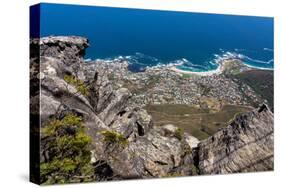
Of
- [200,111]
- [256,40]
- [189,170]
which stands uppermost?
[256,40]

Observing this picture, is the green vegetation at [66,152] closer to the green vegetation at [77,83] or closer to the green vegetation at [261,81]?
the green vegetation at [77,83]

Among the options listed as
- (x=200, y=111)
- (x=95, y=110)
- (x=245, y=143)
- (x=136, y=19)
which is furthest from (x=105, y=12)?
(x=245, y=143)

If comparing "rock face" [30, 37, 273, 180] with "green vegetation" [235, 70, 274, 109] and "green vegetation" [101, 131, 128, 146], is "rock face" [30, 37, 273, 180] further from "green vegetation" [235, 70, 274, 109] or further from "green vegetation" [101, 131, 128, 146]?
"green vegetation" [235, 70, 274, 109]

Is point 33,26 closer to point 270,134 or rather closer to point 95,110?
point 95,110

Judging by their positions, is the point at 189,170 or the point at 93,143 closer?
the point at 93,143

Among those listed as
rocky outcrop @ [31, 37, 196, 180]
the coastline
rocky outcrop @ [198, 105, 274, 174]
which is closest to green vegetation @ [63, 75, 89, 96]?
rocky outcrop @ [31, 37, 196, 180]

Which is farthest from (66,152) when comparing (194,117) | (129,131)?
(194,117)

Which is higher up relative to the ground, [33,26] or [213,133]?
[33,26]
